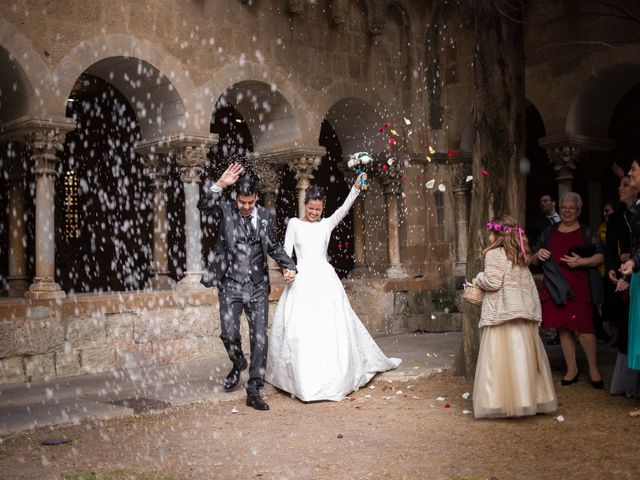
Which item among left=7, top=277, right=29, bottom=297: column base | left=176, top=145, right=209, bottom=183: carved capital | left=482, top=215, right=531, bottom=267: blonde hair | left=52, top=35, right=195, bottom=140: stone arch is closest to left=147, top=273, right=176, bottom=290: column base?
left=176, top=145, right=209, bottom=183: carved capital

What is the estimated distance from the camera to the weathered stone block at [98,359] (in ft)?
24.7

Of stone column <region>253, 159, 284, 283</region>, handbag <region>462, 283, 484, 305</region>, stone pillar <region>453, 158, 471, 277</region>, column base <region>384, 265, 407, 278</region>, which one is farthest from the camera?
stone pillar <region>453, 158, 471, 277</region>

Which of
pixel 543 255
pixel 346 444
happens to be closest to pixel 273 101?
pixel 543 255

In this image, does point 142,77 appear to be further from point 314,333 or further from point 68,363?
point 314,333

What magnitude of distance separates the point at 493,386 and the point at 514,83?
2.80m

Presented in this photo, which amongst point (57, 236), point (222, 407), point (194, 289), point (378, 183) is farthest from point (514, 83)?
point (57, 236)

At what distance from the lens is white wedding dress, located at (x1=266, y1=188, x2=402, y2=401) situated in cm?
595

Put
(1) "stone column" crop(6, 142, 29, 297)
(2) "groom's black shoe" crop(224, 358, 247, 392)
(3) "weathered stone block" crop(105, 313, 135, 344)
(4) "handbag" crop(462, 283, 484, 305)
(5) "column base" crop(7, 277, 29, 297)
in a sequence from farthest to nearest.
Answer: (1) "stone column" crop(6, 142, 29, 297) < (5) "column base" crop(7, 277, 29, 297) < (3) "weathered stone block" crop(105, 313, 135, 344) < (2) "groom's black shoe" crop(224, 358, 247, 392) < (4) "handbag" crop(462, 283, 484, 305)

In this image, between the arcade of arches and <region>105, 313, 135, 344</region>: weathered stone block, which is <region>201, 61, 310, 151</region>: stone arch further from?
<region>105, 313, 135, 344</region>: weathered stone block

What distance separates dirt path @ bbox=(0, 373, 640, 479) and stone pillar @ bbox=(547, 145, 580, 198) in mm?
4719

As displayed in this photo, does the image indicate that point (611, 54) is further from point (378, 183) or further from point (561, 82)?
point (378, 183)

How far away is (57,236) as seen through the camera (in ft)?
44.1

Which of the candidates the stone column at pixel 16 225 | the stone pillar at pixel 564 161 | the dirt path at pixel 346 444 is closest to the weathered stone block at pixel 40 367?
the stone column at pixel 16 225

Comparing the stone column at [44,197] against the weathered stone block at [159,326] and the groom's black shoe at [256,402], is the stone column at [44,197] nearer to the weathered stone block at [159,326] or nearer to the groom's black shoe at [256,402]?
the weathered stone block at [159,326]
